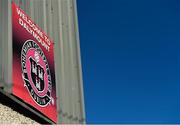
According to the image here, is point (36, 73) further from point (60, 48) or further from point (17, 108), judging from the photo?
point (60, 48)

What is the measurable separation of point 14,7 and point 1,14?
0.37 meters

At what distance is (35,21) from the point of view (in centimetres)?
891

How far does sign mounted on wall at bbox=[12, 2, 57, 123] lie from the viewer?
24.0 ft

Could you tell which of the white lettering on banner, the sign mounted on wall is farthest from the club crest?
the white lettering on banner

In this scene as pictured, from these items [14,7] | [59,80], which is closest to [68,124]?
[59,80]

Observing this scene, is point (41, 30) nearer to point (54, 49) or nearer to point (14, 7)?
point (54, 49)

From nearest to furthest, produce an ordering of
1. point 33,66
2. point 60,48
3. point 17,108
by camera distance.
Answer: point 17,108 < point 33,66 < point 60,48

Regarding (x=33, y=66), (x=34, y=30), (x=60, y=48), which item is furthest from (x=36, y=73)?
(x=60, y=48)

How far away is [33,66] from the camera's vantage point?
7.98 m

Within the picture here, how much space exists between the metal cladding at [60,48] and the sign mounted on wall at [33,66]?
16 cm

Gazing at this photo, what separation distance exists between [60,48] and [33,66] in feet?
7.68

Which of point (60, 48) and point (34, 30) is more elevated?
point (60, 48)

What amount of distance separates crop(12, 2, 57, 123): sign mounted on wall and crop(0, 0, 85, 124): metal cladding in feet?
0.54

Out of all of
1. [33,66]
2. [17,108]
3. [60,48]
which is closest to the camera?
[17,108]
